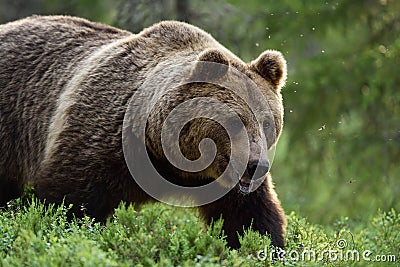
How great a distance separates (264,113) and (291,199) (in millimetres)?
5663

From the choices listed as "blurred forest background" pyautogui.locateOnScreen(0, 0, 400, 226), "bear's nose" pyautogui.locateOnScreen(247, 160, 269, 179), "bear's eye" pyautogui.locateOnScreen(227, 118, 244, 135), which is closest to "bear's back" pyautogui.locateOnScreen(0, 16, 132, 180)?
"bear's eye" pyautogui.locateOnScreen(227, 118, 244, 135)

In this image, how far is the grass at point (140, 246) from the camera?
172 inches

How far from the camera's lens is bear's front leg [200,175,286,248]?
578 cm

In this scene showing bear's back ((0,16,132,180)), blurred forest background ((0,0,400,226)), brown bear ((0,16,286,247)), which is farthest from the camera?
blurred forest background ((0,0,400,226))

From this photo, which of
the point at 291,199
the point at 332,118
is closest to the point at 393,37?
the point at 332,118

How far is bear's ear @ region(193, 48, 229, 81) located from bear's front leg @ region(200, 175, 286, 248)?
2.95ft

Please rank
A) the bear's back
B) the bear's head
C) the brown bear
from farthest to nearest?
1. the bear's back
2. the brown bear
3. the bear's head

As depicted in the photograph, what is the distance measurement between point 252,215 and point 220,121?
36.0 inches

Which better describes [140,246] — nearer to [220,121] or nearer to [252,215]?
[220,121]

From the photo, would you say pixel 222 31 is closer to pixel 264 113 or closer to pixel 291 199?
pixel 291 199

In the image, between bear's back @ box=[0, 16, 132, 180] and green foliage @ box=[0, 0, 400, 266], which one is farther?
green foliage @ box=[0, 0, 400, 266]

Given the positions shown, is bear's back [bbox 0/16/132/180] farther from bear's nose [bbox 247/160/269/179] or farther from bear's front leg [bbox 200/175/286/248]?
bear's nose [bbox 247/160/269/179]

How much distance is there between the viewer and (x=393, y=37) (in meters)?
10.2

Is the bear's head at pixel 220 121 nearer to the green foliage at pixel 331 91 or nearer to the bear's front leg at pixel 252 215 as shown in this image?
the bear's front leg at pixel 252 215
